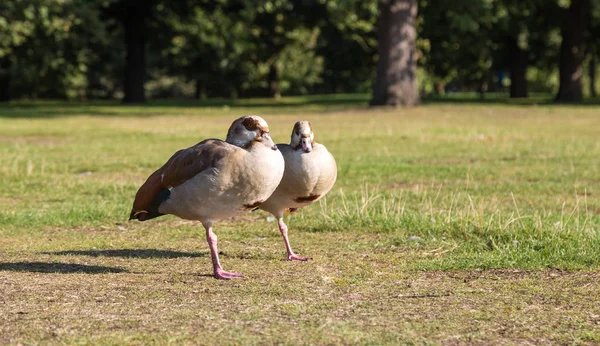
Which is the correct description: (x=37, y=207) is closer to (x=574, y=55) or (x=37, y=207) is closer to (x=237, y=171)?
(x=237, y=171)

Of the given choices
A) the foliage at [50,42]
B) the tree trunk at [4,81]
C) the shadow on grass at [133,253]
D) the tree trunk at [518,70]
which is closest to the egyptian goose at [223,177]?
the shadow on grass at [133,253]

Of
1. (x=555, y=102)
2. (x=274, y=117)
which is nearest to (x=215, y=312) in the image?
(x=274, y=117)

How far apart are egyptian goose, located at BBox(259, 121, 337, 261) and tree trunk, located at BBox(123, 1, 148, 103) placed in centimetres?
4010

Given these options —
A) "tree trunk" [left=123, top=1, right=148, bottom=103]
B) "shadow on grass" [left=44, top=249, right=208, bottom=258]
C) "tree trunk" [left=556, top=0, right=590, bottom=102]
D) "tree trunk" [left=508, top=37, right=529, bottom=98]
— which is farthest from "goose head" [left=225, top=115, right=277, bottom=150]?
"tree trunk" [left=508, top=37, right=529, bottom=98]

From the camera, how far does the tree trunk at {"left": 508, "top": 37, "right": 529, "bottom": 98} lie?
55062 mm

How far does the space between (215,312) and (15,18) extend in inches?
1313

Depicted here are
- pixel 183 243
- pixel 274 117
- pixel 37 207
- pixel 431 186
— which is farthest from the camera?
pixel 274 117

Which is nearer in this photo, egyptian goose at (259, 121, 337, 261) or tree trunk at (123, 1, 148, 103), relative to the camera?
egyptian goose at (259, 121, 337, 261)

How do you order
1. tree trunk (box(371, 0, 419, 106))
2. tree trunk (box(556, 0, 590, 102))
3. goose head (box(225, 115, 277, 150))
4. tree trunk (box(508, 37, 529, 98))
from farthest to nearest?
1. tree trunk (box(508, 37, 529, 98))
2. tree trunk (box(556, 0, 590, 102))
3. tree trunk (box(371, 0, 419, 106))
4. goose head (box(225, 115, 277, 150))

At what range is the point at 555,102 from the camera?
42.5 metres

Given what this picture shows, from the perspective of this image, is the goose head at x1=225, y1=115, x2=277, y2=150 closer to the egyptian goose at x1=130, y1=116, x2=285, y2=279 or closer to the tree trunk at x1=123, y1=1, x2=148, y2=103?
the egyptian goose at x1=130, y1=116, x2=285, y2=279

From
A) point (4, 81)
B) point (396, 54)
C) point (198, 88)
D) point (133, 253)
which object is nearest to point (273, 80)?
point (198, 88)

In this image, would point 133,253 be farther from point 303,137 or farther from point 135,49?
point 135,49

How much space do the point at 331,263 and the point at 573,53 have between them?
126 ft
